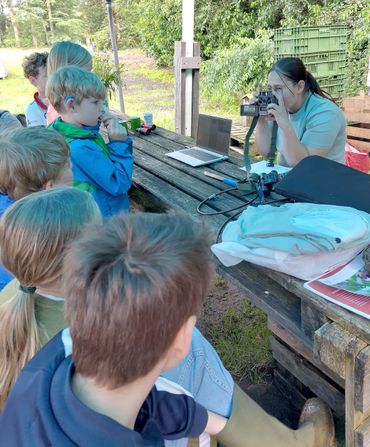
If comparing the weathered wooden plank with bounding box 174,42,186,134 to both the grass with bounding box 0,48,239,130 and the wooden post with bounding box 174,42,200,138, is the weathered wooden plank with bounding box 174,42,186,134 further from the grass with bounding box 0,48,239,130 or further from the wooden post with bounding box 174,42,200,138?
the grass with bounding box 0,48,239,130

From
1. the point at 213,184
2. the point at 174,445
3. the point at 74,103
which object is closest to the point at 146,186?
the point at 213,184

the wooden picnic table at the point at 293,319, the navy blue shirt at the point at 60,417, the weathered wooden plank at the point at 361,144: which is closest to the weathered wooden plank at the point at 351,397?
the wooden picnic table at the point at 293,319


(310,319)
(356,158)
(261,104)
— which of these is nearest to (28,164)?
(310,319)

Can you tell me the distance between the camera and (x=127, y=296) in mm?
738

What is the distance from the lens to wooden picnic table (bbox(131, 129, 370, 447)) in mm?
1223

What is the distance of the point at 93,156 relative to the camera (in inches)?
84.1

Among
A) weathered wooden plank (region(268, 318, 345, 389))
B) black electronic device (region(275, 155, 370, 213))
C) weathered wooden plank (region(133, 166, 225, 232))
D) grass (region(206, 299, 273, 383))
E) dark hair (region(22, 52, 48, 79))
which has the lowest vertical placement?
grass (region(206, 299, 273, 383))

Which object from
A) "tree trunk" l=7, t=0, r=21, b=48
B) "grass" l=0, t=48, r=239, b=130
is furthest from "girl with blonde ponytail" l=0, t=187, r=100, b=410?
"tree trunk" l=7, t=0, r=21, b=48

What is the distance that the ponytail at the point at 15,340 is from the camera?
43.4 inches

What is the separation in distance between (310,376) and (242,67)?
8.05 m

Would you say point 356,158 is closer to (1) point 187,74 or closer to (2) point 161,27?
(1) point 187,74

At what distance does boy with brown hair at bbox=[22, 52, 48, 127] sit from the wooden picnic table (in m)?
0.90

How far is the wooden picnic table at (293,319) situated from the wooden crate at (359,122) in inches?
109

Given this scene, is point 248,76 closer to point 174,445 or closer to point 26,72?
point 26,72
